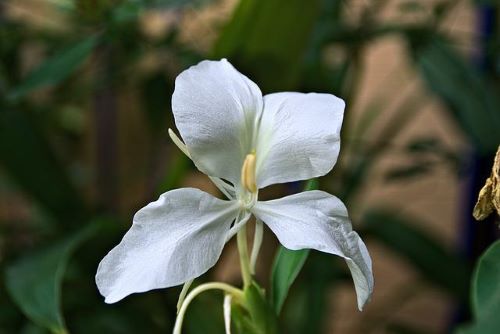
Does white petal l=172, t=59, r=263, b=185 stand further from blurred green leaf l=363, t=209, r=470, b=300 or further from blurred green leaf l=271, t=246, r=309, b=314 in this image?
blurred green leaf l=363, t=209, r=470, b=300

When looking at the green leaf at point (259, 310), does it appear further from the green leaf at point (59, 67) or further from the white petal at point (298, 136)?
the green leaf at point (59, 67)

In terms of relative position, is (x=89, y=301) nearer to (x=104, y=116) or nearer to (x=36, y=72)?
(x=36, y=72)

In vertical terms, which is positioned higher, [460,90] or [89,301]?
[460,90]

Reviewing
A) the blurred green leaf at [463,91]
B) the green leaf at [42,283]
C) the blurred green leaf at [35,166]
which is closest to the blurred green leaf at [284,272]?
the green leaf at [42,283]

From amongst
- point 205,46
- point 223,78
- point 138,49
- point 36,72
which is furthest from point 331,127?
point 205,46

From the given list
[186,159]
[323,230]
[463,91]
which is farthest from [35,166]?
[323,230]

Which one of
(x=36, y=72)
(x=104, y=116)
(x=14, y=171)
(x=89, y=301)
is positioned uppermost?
(x=36, y=72)

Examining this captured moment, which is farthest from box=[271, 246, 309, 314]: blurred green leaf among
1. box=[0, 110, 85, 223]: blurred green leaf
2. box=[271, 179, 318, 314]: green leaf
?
box=[0, 110, 85, 223]: blurred green leaf
